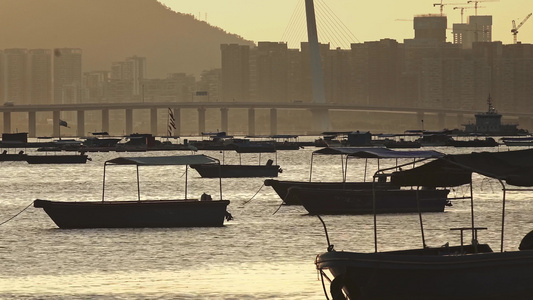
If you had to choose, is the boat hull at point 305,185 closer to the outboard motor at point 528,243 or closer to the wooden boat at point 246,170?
the outboard motor at point 528,243

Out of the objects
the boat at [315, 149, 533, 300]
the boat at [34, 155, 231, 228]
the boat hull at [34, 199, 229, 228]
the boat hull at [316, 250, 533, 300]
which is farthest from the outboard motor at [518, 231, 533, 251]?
the boat hull at [34, 199, 229, 228]

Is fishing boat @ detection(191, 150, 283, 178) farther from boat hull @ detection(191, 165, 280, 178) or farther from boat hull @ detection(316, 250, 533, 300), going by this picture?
boat hull @ detection(316, 250, 533, 300)

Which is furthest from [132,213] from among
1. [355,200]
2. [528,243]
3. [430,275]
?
[430,275]

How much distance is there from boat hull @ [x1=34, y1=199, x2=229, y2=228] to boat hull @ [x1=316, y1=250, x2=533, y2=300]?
22.4m

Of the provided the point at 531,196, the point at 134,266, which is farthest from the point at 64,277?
the point at 531,196

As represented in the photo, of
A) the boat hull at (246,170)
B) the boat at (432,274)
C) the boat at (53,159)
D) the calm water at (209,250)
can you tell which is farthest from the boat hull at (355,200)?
the boat at (53,159)

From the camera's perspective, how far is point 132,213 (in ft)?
155

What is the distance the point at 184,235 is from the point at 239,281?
1272 cm

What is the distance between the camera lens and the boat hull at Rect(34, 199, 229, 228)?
47281mm

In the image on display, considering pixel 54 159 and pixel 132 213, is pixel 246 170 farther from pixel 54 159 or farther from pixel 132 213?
pixel 132 213

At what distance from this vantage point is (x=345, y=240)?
46.3m

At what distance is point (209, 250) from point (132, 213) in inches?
205

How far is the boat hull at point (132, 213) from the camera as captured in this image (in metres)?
47.3

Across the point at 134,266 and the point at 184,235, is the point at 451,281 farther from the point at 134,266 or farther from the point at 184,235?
the point at 184,235
